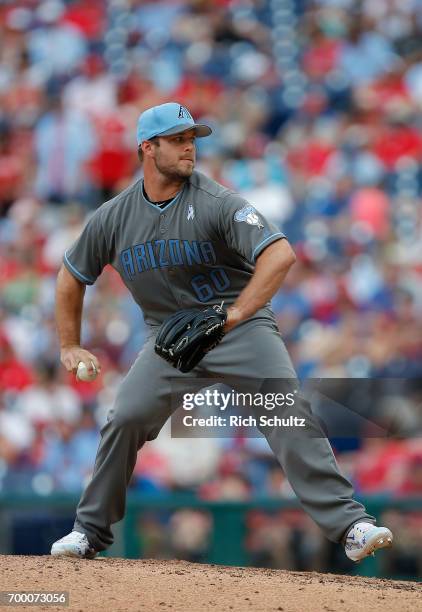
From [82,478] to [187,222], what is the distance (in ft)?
11.8

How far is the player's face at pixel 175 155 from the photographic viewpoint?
199 inches

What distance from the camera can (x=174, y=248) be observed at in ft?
16.5

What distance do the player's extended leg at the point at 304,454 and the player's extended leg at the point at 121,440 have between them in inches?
12.0

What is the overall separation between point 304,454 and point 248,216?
967 millimetres

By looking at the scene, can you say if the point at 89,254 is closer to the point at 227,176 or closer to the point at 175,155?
the point at 175,155

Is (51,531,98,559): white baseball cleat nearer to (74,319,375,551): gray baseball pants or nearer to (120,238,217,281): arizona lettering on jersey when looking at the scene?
(74,319,375,551): gray baseball pants

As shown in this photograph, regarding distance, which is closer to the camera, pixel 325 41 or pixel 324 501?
pixel 324 501

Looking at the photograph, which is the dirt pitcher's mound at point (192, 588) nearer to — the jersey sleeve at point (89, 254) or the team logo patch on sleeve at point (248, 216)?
the jersey sleeve at point (89, 254)

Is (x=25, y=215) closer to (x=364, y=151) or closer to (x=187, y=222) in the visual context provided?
(x=364, y=151)

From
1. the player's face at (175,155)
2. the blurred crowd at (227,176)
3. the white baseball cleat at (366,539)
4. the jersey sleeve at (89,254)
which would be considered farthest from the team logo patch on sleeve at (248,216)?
the blurred crowd at (227,176)

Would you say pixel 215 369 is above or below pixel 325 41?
below

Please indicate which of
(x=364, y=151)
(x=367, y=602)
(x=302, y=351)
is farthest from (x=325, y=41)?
(x=367, y=602)

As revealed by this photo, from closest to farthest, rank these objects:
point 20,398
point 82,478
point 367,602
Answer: point 367,602, point 82,478, point 20,398

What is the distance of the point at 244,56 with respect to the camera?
11500 millimetres
